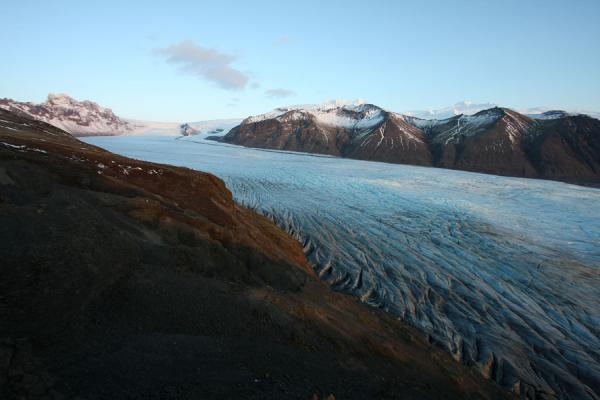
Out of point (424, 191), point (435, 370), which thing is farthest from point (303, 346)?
point (424, 191)

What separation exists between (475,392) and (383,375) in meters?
3.85

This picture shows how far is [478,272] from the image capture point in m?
26.6

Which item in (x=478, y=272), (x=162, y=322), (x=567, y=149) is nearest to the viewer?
(x=162, y=322)

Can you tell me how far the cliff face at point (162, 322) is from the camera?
8.43m

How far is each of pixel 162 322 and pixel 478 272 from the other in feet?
76.5

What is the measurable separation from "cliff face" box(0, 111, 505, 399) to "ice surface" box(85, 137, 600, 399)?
353cm

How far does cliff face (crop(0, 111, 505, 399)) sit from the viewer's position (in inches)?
332

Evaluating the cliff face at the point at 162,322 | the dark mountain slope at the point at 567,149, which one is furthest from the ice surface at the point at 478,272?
the dark mountain slope at the point at 567,149

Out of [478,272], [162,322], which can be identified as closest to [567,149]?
[478,272]

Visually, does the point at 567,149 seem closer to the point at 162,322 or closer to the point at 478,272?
the point at 478,272

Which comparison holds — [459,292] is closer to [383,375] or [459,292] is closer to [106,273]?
[383,375]

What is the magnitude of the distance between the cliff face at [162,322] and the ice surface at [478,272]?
3525 mm

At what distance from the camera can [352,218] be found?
40594mm

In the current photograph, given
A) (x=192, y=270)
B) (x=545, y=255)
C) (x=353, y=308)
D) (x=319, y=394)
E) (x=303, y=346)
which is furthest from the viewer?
(x=545, y=255)
